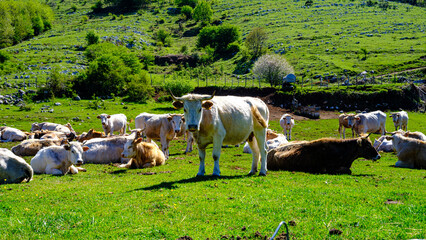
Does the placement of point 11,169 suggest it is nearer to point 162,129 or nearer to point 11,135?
point 162,129

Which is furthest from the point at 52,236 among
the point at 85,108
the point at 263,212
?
the point at 85,108

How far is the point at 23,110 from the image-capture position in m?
47.9

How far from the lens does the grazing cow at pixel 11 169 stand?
40.5ft

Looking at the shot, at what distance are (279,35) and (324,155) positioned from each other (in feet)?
345

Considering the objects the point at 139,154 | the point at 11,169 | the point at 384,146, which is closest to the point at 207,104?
the point at 139,154

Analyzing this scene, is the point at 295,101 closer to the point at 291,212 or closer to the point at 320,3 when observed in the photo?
the point at 291,212

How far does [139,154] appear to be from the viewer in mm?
17344

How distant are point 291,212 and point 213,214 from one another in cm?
177

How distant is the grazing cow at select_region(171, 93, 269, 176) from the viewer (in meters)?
11.7

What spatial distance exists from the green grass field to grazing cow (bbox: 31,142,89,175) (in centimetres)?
117

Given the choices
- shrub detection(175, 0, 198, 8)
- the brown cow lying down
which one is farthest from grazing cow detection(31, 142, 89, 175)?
shrub detection(175, 0, 198, 8)

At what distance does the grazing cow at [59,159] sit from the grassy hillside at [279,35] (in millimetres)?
59278

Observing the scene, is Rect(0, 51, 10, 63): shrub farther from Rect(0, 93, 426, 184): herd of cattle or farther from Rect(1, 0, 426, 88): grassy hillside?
Rect(0, 93, 426, 184): herd of cattle

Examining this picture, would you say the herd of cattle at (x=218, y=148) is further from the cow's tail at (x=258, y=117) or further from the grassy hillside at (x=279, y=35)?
the grassy hillside at (x=279, y=35)
